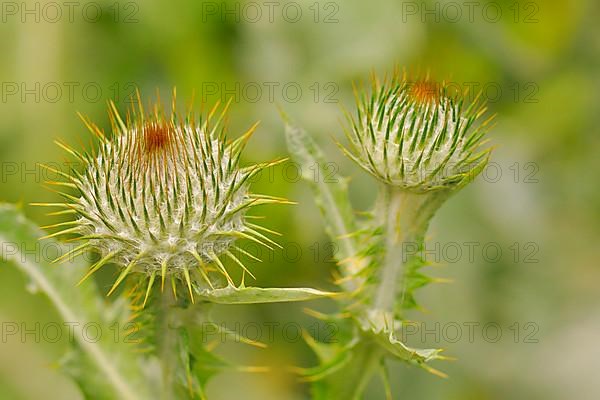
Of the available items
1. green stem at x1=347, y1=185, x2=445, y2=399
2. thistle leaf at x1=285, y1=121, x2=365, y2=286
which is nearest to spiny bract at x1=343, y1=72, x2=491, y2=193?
green stem at x1=347, y1=185, x2=445, y2=399

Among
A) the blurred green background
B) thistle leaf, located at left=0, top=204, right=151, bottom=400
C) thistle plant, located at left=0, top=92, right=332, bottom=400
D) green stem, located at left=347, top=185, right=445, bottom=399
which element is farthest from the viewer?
the blurred green background

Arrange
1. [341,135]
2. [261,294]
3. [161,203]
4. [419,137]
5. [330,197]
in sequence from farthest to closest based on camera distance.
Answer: [341,135] → [330,197] → [419,137] → [161,203] → [261,294]

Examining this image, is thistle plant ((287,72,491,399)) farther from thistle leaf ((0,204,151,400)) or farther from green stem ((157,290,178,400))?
thistle leaf ((0,204,151,400))

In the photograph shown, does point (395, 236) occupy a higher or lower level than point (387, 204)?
lower

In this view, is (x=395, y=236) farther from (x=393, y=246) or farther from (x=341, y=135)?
(x=341, y=135)

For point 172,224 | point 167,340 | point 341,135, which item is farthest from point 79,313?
point 341,135

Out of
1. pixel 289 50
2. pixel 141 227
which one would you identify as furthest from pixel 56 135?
pixel 141 227

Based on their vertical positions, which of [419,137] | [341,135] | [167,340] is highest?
[341,135]
